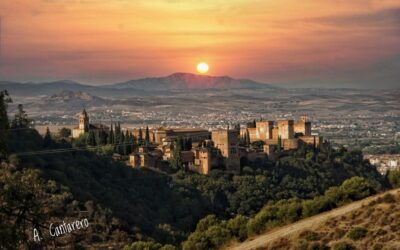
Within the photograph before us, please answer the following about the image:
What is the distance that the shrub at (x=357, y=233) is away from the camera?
561 inches

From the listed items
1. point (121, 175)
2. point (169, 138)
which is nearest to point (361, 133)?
point (169, 138)

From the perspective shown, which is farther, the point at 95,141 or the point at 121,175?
the point at 95,141

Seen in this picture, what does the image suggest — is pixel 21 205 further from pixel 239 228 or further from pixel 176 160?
pixel 176 160

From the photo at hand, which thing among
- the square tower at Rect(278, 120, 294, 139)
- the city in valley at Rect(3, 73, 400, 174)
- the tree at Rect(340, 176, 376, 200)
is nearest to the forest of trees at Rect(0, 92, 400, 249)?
the tree at Rect(340, 176, 376, 200)

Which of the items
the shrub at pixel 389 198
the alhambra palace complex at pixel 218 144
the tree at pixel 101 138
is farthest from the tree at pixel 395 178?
the tree at pixel 101 138

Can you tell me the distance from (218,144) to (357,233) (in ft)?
120

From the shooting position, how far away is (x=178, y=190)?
43.4 m

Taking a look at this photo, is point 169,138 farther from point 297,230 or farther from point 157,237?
point 297,230

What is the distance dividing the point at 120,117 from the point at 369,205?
133 meters

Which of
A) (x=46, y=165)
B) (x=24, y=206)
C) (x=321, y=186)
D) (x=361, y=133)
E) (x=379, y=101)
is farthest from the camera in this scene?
(x=379, y=101)

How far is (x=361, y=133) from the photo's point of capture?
122 meters

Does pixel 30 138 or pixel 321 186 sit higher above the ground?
pixel 30 138

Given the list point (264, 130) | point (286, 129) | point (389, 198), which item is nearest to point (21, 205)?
point (389, 198)

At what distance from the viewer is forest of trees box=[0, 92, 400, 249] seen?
73.7ft
